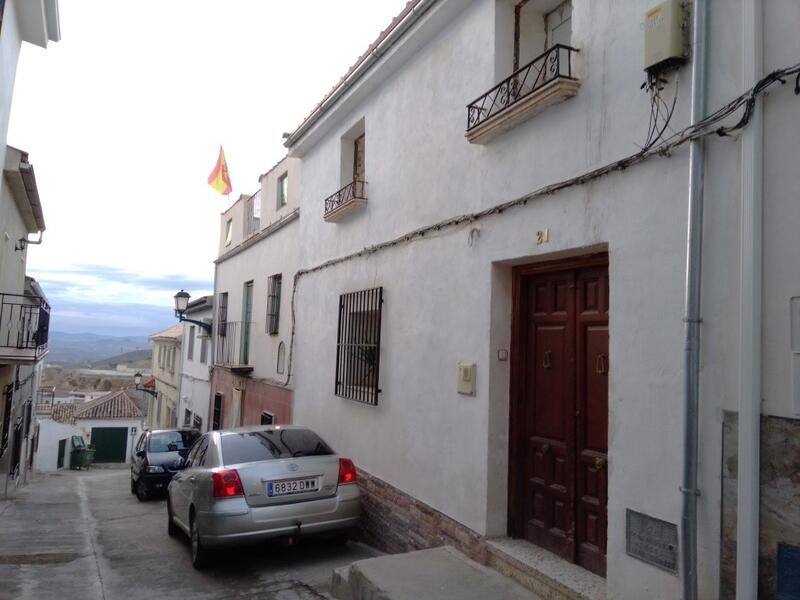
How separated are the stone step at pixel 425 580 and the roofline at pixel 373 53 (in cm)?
510

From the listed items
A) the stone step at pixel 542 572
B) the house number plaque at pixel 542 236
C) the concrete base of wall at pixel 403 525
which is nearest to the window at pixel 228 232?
the concrete base of wall at pixel 403 525

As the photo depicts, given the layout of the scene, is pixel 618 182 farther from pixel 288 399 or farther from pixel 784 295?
pixel 288 399

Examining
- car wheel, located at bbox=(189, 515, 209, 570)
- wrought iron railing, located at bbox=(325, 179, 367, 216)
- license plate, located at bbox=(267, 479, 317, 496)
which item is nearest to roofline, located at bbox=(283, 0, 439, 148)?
wrought iron railing, located at bbox=(325, 179, 367, 216)

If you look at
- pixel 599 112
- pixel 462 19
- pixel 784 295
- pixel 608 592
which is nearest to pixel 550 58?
pixel 599 112

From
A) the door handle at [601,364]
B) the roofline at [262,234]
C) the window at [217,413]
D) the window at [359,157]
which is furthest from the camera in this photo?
the window at [217,413]

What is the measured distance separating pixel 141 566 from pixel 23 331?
6.60 metres

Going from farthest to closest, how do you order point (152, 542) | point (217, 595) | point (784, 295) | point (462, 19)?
point (152, 542) < point (462, 19) < point (217, 595) < point (784, 295)

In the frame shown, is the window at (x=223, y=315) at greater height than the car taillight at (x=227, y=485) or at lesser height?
greater

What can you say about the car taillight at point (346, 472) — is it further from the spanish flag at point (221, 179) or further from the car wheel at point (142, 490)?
the spanish flag at point (221, 179)

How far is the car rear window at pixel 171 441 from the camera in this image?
13.2m

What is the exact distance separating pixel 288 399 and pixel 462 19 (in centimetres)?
662

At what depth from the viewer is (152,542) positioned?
26.1 ft

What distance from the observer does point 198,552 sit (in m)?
6.21

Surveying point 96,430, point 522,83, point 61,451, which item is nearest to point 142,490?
point 522,83
